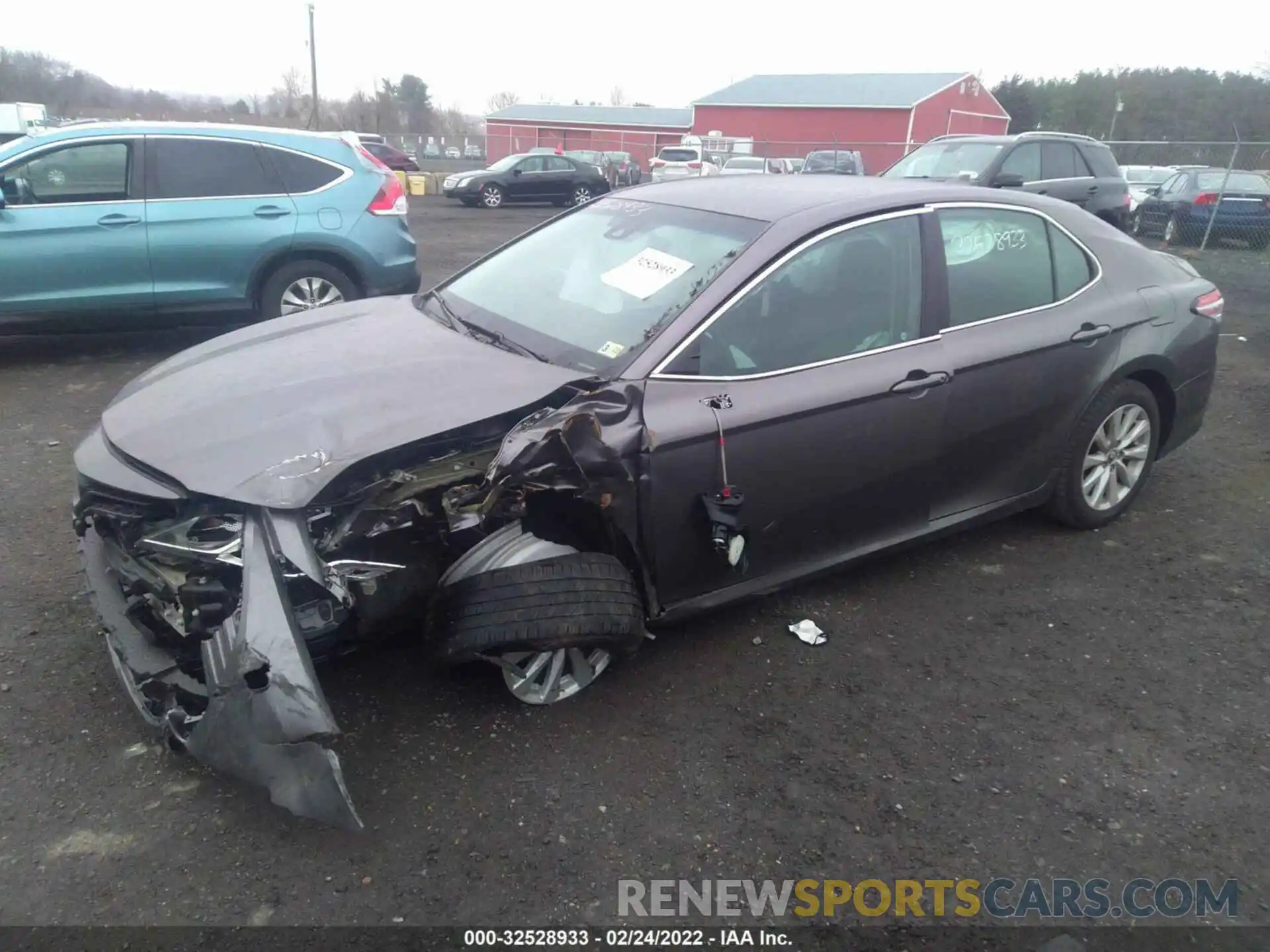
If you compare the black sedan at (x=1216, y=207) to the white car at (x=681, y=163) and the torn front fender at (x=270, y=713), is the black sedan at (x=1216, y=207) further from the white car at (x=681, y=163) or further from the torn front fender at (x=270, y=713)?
the torn front fender at (x=270, y=713)

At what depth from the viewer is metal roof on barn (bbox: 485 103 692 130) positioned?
52375 millimetres

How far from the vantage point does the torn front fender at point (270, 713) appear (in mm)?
2268

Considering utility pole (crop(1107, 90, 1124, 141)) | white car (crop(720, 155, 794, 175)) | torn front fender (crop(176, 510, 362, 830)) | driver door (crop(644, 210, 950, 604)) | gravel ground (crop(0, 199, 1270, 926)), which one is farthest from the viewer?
utility pole (crop(1107, 90, 1124, 141))

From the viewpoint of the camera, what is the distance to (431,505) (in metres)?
2.85

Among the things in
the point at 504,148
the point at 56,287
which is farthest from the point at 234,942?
the point at 504,148

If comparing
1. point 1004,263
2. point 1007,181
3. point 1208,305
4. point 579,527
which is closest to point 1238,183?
point 1007,181

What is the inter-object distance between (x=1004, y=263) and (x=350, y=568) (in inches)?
118

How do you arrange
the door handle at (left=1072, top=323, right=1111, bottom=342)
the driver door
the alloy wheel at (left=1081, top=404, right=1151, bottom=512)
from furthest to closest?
the alloy wheel at (left=1081, top=404, right=1151, bottom=512) < the door handle at (left=1072, top=323, right=1111, bottom=342) < the driver door

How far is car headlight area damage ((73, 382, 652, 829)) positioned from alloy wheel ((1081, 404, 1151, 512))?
8.29 feet

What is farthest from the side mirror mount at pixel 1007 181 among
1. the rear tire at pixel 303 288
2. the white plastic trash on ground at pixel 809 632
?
the white plastic trash on ground at pixel 809 632

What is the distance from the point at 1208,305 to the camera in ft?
14.9

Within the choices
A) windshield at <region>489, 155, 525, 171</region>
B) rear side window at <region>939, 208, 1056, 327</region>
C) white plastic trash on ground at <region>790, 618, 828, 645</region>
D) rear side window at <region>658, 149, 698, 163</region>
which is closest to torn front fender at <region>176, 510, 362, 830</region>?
white plastic trash on ground at <region>790, 618, 828, 645</region>

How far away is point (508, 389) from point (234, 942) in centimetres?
173

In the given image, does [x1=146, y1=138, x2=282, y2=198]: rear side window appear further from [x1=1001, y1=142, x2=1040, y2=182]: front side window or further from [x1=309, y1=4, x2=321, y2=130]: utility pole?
[x1=309, y1=4, x2=321, y2=130]: utility pole
